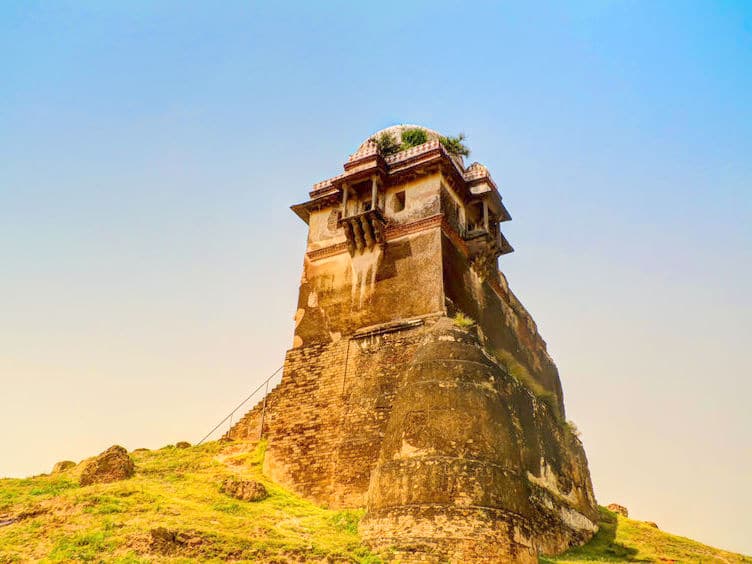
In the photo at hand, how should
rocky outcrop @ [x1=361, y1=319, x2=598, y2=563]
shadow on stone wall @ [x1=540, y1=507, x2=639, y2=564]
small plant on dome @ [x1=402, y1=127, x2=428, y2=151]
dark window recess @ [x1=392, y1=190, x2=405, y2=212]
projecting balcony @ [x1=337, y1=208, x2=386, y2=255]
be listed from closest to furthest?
1. rocky outcrop @ [x1=361, y1=319, x2=598, y2=563]
2. shadow on stone wall @ [x1=540, y1=507, x2=639, y2=564]
3. projecting balcony @ [x1=337, y1=208, x2=386, y2=255]
4. dark window recess @ [x1=392, y1=190, x2=405, y2=212]
5. small plant on dome @ [x1=402, y1=127, x2=428, y2=151]

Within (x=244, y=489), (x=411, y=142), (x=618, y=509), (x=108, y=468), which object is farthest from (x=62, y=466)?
(x=618, y=509)

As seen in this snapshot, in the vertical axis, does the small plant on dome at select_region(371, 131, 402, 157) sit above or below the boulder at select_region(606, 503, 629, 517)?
above

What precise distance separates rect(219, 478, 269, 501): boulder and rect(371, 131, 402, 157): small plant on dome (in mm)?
9830

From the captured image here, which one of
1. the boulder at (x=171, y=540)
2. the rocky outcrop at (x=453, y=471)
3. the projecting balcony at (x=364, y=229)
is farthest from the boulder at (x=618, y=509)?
the boulder at (x=171, y=540)

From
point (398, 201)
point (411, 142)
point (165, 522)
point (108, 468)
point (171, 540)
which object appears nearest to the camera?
point (171, 540)

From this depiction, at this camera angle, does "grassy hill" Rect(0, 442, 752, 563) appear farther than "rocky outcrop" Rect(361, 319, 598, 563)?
No

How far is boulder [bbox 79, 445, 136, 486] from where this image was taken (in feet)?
42.5

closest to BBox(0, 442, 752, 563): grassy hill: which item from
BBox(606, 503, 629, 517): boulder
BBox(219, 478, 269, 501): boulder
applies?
BBox(219, 478, 269, 501): boulder

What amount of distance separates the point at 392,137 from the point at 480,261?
4.79 meters

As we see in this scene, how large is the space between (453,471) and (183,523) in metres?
4.40

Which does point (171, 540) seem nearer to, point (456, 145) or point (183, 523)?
point (183, 523)

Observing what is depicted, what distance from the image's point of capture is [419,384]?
452 inches

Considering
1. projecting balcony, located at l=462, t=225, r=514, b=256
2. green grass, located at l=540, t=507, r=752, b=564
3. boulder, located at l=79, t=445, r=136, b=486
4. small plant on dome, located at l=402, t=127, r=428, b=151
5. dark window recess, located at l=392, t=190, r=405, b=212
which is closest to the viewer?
boulder, located at l=79, t=445, r=136, b=486

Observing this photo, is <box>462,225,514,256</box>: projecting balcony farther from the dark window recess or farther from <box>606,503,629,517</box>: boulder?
<box>606,503,629,517</box>: boulder
